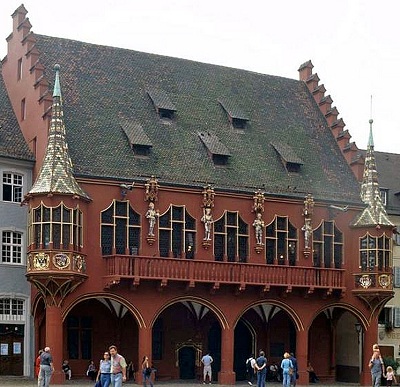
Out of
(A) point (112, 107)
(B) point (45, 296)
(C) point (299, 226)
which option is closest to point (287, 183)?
(C) point (299, 226)

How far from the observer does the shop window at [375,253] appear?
5903cm

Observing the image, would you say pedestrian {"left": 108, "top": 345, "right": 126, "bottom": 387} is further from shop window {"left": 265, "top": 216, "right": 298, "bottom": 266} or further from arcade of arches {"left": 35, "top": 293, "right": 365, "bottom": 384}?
shop window {"left": 265, "top": 216, "right": 298, "bottom": 266}

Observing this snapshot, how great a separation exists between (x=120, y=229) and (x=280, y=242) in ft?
31.9

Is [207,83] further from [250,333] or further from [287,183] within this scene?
[250,333]

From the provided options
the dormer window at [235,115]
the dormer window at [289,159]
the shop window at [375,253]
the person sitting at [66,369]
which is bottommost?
the person sitting at [66,369]

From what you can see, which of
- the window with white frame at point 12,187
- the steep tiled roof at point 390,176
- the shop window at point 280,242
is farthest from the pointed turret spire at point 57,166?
the steep tiled roof at point 390,176

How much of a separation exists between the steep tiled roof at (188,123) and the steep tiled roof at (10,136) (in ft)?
8.96

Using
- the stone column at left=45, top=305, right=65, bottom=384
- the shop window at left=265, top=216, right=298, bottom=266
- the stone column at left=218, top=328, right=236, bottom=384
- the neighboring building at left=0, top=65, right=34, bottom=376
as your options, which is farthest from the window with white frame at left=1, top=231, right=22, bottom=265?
the shop window at left=265, top=216, right=298, bottom=266

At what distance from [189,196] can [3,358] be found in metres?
12.9

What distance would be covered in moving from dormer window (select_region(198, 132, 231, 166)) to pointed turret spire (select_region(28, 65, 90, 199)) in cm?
882

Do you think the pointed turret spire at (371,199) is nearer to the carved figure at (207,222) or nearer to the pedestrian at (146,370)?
the carved figure at (207,222)

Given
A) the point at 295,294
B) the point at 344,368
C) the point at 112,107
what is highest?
the point at 112,107

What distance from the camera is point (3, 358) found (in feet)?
175

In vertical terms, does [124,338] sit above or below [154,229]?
below
